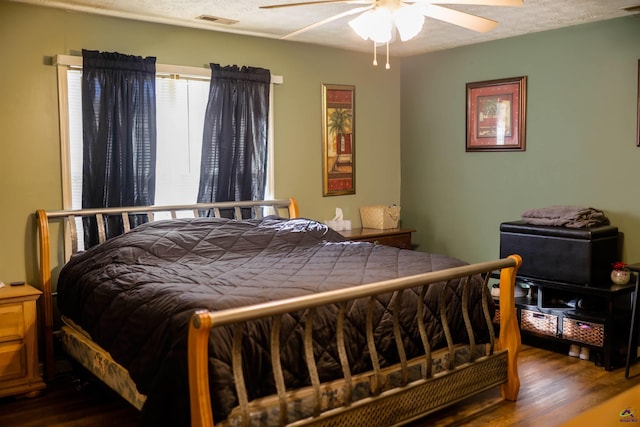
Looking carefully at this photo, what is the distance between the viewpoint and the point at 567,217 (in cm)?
440

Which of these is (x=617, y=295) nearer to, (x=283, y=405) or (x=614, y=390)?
(x=614, y=390)

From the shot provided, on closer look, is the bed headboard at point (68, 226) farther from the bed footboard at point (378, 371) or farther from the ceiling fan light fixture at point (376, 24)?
the ceiling fan light fixture at point (376, 24)

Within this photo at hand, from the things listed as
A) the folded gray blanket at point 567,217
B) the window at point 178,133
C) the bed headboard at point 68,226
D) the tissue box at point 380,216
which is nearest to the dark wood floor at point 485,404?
the bed headboard at point 68,226

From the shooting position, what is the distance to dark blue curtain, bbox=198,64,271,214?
468 cm

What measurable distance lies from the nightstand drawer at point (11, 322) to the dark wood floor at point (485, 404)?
1.21 ft

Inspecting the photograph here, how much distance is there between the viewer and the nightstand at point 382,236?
5.16 metres

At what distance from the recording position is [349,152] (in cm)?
561

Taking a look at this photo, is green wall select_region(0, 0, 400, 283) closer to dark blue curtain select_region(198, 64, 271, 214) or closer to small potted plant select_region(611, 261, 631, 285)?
dark blue curtain select_region(198, 64, 271, 214)

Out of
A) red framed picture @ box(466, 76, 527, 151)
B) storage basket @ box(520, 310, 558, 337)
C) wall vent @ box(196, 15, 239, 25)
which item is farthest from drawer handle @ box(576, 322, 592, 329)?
wall vent @ box(196, 15, 239, 25)

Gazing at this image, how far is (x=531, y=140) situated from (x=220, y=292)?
10.2ft

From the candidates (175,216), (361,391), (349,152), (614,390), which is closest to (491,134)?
(349,152)

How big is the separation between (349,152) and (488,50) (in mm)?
1447

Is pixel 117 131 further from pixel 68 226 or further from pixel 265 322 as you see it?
pixel 265 322

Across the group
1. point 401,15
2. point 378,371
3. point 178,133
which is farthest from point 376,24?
point 178,133
